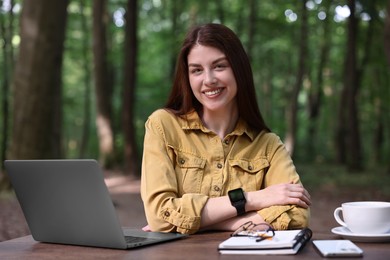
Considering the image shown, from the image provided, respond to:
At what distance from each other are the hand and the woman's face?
1.42 feet

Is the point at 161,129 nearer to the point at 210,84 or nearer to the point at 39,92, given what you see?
the point at 210,84

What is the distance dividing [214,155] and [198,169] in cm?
11

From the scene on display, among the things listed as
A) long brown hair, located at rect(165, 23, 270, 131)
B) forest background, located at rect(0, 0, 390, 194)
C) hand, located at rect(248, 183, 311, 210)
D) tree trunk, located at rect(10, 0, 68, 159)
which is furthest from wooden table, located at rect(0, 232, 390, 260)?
tree trunk, located at rect(10, 0, 68, 159)

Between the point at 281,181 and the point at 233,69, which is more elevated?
the point at 233,69

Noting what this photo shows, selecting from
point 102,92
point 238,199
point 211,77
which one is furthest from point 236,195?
point 102,92

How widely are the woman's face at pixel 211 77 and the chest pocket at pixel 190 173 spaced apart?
0.25 meters

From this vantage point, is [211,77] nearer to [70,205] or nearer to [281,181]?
[281,181]

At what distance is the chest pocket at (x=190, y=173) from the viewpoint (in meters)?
3.08

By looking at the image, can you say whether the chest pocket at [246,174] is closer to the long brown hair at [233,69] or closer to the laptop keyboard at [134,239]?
the long brown hair at [233,69]

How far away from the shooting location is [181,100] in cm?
330

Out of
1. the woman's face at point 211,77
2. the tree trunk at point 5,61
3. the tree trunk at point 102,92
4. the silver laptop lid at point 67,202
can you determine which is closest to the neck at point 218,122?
the woman's face at point 211,77

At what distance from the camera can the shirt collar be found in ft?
10.5

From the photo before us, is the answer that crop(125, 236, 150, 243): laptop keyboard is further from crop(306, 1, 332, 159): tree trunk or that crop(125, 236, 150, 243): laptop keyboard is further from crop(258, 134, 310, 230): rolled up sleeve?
crop(306, 1, 332, 159): tree trunk

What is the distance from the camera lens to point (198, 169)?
3.09m
